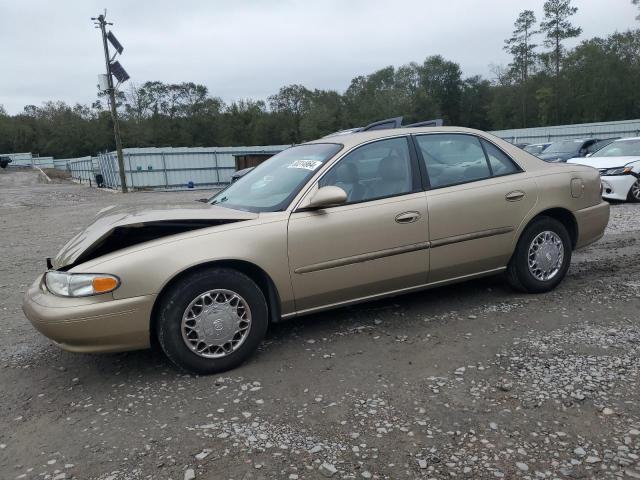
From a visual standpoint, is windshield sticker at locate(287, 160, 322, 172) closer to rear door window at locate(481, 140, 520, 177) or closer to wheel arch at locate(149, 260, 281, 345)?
wheel arch at locate(149, 260, 281, 345)

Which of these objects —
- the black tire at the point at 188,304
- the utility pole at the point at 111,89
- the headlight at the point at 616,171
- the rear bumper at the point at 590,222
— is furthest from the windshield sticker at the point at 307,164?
the utility pole at the point at 111,89

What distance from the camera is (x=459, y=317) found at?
414 centimetres

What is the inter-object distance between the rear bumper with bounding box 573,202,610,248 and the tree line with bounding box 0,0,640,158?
59617 mm

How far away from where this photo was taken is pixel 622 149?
37.7 feet

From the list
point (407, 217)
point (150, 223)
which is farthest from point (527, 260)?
point (150, 223)

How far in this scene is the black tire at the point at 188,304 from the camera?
3158 millimetres

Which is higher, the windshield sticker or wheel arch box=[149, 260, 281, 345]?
the windshield sticker

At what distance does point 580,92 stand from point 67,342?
2618 inches

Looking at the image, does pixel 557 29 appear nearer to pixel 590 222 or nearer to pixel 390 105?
pixel 390 105

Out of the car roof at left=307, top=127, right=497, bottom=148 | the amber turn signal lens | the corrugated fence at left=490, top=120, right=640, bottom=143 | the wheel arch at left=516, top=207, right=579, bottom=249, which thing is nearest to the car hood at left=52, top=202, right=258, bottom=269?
the amber turn signal lens

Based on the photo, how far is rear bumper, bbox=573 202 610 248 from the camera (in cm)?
466

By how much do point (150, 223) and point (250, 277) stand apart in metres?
0.77

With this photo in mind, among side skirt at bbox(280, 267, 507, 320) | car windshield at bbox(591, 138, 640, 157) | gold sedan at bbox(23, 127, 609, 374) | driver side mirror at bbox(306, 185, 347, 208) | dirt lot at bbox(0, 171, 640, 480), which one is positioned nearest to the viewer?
dirt lot at bbox(0, 171, 640, 480)

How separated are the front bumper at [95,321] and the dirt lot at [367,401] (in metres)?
0.34
